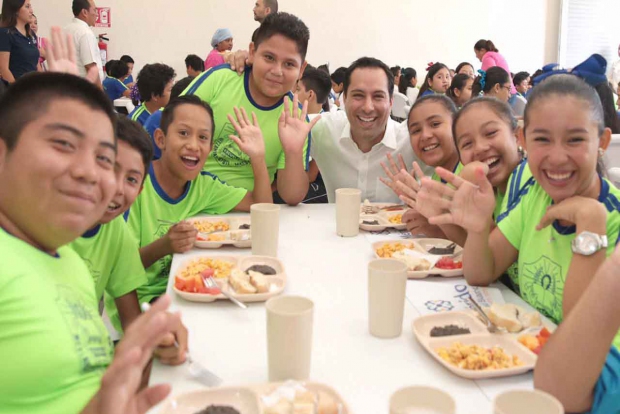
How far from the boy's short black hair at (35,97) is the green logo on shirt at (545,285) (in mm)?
1058

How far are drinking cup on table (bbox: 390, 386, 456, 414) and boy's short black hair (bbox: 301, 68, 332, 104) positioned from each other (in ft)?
11.7

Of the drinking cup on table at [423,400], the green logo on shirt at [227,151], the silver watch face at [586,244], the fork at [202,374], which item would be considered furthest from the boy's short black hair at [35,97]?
the green logo on shirt at [227,151]

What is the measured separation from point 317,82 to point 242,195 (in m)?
2.17

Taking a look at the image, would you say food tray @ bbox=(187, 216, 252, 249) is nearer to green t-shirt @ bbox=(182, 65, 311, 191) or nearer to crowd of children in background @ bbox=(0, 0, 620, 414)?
crowd of children in background @ bbox=(0, 0, 620, 414)

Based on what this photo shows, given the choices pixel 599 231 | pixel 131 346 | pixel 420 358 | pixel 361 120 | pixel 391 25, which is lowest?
pixel 420 358

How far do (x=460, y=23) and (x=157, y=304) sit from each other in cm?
984

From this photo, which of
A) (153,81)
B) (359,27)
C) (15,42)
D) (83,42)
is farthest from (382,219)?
(359,27)

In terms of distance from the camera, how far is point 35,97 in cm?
91

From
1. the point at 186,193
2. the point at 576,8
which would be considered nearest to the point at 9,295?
the point at 186,193

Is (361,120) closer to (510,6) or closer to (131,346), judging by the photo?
(131,346)

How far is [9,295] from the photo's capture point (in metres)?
0.79

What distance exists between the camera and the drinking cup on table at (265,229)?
5.26ft

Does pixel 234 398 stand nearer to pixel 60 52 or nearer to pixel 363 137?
pixel 60 52

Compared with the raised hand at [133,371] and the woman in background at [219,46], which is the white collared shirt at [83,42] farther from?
the raised hand at [133,371]
